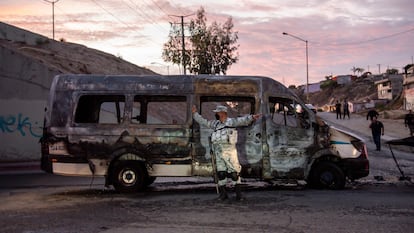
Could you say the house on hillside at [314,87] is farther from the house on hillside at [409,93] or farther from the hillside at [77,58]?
the hillside at [77,58]

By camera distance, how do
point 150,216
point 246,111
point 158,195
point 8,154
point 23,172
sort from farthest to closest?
point 8,154, point 23,172, point 246,111, point 158,195, point 150,216

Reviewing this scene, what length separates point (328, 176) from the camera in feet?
34.1

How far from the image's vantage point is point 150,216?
292 inches

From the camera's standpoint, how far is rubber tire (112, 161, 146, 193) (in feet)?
33.2

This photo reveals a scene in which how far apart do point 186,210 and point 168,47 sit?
39247 millimetres

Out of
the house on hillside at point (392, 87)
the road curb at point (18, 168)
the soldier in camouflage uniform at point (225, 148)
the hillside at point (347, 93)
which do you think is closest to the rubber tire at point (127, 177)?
the soldier in camouflage uniform at point (225, 148)

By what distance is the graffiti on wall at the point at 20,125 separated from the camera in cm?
1797

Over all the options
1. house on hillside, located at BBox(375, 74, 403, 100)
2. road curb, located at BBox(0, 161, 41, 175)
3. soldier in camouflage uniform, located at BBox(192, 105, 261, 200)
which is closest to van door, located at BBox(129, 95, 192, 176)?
soldier in camouflage uniform, located at BBox(192, 105, 261, 200)

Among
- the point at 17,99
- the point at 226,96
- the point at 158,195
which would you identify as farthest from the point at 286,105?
the point at 17,99

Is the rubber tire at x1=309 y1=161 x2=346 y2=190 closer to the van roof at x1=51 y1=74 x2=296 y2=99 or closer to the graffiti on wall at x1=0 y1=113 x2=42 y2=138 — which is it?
the van roof at x1=51 y1=74 x2=296 y2=99

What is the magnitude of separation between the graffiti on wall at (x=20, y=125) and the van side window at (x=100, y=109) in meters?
8.87

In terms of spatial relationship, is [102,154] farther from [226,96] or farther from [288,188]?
[288,188]

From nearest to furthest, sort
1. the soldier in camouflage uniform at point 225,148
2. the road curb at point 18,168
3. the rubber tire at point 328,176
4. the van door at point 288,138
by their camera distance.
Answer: the soldier in camouflage uniform at point 225,148
the van door at point 288,138
the rubber tire at point 328,176
the road curb at point 18,168

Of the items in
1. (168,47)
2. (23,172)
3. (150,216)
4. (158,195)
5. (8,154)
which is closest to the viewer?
(150,216)
